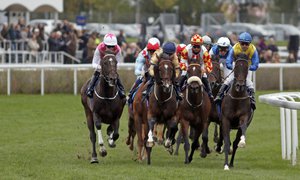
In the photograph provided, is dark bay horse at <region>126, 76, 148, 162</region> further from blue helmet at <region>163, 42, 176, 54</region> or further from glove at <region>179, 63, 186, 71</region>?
blue helmet at <region>163, 42, 176, 54</region>

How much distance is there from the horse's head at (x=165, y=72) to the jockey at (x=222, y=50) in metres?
2.18

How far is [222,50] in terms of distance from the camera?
52.1 feet

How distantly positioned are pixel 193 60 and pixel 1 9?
797 inches

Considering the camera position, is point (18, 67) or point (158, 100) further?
point (18, 67)

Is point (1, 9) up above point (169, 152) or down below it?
above

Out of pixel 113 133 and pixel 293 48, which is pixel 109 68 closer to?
pixel 113 133

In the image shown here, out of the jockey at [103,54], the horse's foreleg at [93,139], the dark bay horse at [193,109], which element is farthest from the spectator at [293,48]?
the jockey at [103,54]

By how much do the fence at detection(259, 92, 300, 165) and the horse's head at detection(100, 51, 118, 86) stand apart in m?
2.22

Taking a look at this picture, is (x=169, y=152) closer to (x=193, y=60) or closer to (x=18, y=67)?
(x=193, y=60)

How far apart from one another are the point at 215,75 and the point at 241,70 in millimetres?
2669

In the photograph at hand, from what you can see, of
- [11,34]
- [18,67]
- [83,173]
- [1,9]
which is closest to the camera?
[83,173]

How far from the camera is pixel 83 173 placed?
12148 mm

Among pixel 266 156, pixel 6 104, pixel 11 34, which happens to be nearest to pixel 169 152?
pixel 266 156

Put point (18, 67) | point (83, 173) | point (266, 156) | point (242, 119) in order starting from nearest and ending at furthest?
1. point (83, 173)
2. point (242, 119)
3. point (266, 156)
4. point (18, 67)
